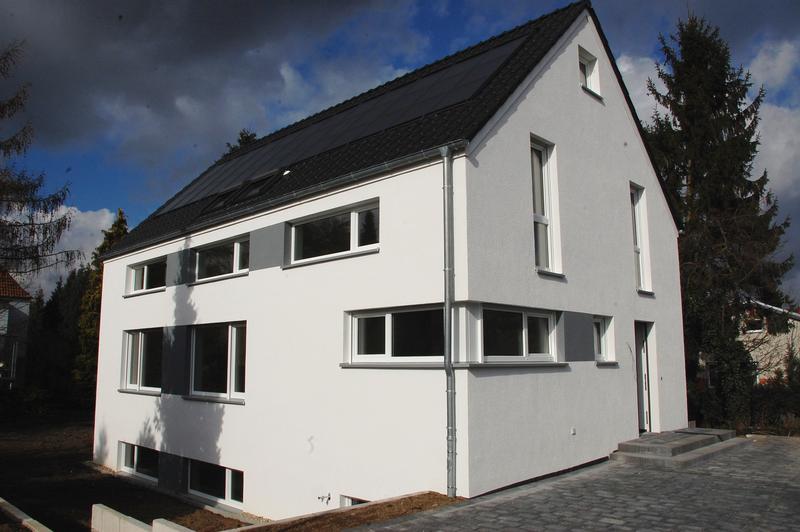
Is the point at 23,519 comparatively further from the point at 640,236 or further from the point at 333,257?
the point at 640,236

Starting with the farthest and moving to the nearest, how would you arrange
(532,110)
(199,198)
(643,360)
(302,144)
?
(199,198)
(302,144)
(643,360)
(532,110)

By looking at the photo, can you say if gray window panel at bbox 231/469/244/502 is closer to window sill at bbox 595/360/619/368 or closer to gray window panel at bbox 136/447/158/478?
gray window panel at bbox 136/447/158/478

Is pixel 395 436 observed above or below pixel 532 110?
below

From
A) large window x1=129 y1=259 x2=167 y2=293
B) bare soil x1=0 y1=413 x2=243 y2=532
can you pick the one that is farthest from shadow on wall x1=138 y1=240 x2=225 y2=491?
large window x1=129 y1=259 x2=167 y2=293

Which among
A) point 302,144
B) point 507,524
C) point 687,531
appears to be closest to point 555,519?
point 507,524

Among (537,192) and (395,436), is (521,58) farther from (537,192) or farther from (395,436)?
(395,436)

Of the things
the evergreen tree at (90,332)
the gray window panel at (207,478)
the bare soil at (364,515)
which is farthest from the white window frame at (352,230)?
the evergreen tree at (90,332)

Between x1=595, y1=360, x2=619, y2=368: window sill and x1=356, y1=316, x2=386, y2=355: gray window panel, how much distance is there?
379 cm

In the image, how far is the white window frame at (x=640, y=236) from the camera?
12406 millimetres

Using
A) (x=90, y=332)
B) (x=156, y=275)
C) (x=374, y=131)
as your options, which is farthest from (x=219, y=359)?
(x=90, y=332)

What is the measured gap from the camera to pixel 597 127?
11.3 metres

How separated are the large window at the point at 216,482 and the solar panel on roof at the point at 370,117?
6.15m

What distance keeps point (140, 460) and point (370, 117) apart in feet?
31.5

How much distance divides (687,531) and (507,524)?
5.47 ft
